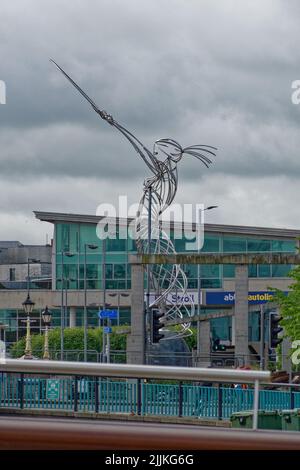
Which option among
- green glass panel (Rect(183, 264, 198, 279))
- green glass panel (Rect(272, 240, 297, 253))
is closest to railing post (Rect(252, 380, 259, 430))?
green glass panel (Rect(272, 240, 297, 253))

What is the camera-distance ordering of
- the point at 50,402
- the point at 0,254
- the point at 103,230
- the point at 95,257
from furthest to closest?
the point at 0,254 < the point at 95,257 < the point at 103,230 < the point at 50,402

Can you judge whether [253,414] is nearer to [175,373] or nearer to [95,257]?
[175,373]

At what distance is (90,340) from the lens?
250 ft

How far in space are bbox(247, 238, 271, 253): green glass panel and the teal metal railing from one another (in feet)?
198

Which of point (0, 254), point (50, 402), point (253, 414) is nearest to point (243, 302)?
point (50, 402)

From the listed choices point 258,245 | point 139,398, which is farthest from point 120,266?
point 139,398

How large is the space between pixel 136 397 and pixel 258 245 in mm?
63146

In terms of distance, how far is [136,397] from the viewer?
69.9 ft

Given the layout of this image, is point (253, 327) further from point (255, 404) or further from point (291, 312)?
point (255, 404)

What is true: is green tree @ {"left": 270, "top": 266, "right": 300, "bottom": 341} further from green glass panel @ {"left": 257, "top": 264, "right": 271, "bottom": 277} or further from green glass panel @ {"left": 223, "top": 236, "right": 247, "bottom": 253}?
green glass panel @ {"left": 223, "top": 236, "right": 247, "bottom": 253}

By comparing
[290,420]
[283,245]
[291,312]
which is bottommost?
[290,420]

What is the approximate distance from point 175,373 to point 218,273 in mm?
76630

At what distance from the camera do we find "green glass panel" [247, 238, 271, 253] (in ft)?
273
